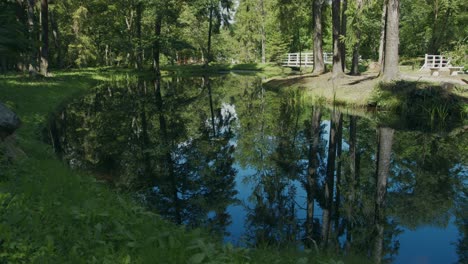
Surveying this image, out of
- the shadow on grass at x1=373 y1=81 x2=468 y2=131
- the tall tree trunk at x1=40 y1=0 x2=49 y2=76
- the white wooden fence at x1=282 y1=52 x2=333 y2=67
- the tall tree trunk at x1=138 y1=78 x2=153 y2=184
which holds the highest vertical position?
the tall tree trunk at x1=40 y1=0 x2=49 y2=76

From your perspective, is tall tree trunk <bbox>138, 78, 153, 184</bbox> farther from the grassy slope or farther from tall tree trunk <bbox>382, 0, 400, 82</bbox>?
tall tree trunk <bbox>382, 0, 400, 82</bbox>

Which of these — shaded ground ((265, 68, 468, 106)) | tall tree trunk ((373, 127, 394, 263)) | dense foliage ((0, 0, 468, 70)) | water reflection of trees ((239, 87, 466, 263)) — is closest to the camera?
tall tree trunk ((373, 127, 394, 263))

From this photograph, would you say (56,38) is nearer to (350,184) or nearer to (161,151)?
(161,151)

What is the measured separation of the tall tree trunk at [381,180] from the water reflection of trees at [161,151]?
10.6 ft

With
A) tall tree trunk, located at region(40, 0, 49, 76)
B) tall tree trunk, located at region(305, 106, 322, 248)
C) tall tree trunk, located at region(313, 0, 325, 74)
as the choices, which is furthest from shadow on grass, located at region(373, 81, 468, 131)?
tall tree trunk, located at region(40, 0, 49, 76)

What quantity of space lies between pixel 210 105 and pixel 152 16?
932 inches

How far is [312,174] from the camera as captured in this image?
12.0m

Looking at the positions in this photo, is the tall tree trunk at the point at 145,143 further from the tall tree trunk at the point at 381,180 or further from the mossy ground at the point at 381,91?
the mossy ground at the point at 381,91

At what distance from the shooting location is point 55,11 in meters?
51.3

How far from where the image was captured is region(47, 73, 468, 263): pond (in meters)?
8.20

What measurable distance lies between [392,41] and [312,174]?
13.7 metres

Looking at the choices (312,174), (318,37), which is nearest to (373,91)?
(312,174)

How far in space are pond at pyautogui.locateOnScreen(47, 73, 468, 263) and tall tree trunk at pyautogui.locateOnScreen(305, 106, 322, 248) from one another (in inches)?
1.7

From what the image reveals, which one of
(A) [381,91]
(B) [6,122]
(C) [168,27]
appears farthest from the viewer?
(C) [168,27]
